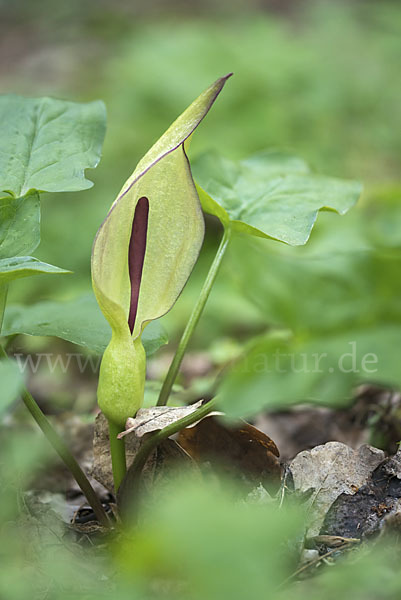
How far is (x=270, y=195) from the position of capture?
107 centimetres

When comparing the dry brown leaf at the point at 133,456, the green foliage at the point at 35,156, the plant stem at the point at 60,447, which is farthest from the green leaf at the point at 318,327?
the green foliage at the point at 35,156

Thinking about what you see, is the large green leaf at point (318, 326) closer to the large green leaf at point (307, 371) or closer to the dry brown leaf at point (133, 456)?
the large green leaf at point (307, 371)

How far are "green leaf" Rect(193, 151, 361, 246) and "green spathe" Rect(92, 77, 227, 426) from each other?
14 cm

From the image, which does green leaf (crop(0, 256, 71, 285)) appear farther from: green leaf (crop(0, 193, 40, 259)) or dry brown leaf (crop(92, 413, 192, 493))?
dry brown leaf (crop(92, 413, 192, 493))

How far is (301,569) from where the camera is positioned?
689mm

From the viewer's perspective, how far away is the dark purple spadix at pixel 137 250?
2.68ft

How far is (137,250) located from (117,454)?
269 mm

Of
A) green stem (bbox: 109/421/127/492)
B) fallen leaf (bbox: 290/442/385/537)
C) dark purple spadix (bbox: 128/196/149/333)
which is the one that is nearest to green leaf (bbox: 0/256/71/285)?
dark purple spadix (bbox: 128/196/149/333)

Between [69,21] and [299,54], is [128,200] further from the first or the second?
[69,21]

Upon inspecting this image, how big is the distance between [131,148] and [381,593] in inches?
111

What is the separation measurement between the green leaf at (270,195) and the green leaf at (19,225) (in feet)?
0.86

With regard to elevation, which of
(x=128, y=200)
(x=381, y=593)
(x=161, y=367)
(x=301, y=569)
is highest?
(x=128, y=200)

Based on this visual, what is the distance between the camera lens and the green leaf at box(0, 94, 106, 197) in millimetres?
897

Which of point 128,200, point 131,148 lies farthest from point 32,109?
point 131,148
